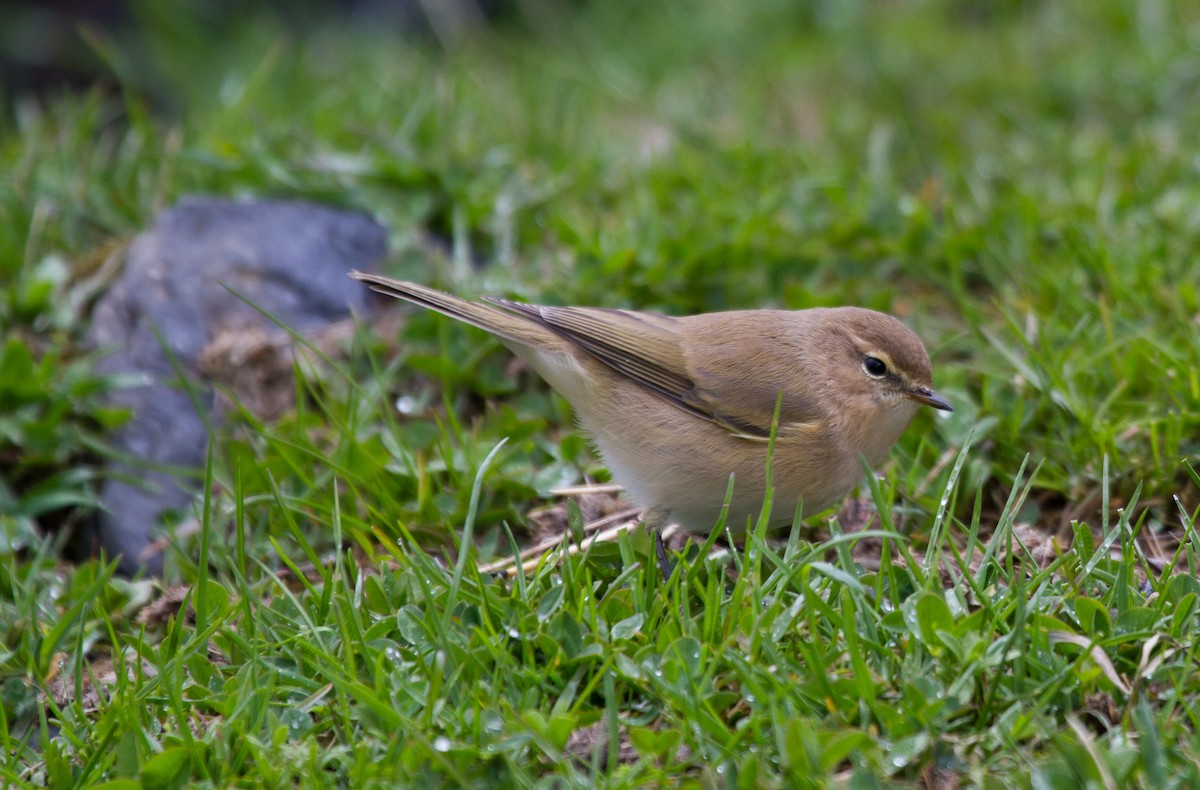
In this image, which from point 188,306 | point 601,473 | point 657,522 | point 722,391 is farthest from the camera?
point 188,306

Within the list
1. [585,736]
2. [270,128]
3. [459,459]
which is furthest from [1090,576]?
[270,128]

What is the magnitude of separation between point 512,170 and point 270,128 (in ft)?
4.82

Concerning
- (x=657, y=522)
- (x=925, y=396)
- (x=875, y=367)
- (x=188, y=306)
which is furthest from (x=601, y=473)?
(x=188, y=306)

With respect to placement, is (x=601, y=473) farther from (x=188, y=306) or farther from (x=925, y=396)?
(x=188, y=306)

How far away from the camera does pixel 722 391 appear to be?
411 cm

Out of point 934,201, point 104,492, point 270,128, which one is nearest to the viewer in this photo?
point 104,492

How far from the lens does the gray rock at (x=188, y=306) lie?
4859 mm

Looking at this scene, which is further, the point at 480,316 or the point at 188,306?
the point at 188,306

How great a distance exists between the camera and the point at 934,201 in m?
6.20

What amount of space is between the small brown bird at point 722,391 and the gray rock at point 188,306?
145 centimetres

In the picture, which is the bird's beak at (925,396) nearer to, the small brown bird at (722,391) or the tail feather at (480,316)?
the small brown bird at (722,391)

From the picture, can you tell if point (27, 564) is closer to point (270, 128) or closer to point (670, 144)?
point (270, 128)

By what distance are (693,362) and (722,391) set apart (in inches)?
6.7

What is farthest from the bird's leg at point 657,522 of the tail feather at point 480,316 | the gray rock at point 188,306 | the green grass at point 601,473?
the gray rock at point 188,306
